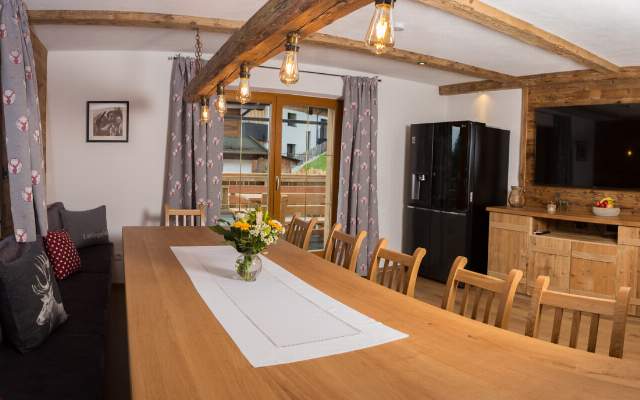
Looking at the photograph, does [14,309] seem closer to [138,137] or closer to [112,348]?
[112,348]

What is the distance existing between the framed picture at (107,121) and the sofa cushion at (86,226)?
0.69m

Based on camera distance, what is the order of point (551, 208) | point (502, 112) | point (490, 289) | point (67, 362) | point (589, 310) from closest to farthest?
point (589, 310), point (490, 289), point (67, 362), point (551, 208), point (502, 112)

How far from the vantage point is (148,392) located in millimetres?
1246

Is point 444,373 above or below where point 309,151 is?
below

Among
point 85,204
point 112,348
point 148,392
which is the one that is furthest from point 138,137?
point 148,392

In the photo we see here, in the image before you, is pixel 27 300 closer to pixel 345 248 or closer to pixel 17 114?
pixel 17 114

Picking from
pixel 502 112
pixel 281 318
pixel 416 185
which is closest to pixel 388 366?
pixel 281 318

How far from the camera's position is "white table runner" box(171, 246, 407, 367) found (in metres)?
1.56

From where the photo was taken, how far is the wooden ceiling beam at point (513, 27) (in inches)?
123

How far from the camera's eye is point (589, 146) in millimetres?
5195

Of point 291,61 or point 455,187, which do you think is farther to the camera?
point 455,187

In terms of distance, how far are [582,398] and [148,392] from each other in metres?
1.09

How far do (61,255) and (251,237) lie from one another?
1.94 m

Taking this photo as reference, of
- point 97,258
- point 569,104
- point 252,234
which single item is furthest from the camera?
point 569,104
